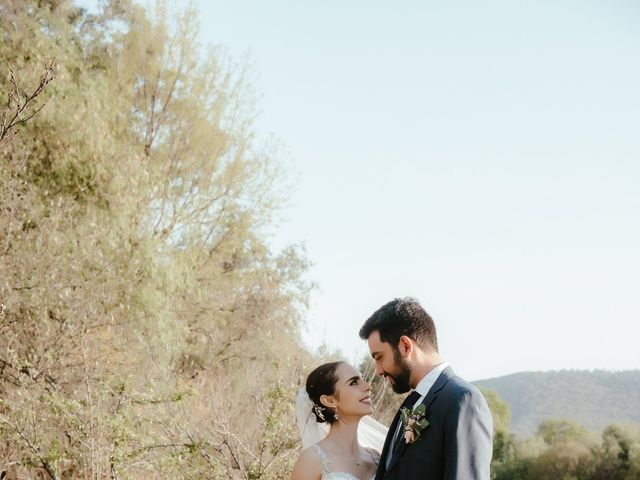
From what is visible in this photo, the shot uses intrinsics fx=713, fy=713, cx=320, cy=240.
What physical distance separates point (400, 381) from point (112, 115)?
8.31 meters

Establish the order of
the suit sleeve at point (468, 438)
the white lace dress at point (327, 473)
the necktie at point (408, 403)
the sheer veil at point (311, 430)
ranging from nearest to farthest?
the suit sleeve at point (468, 438) → the necktie at point (408, 403) → the white lace dress at point (327, 473) → the sheer veil at point (311, 430)

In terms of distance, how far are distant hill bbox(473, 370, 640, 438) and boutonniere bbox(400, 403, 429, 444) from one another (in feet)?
275

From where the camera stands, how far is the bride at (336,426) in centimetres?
389

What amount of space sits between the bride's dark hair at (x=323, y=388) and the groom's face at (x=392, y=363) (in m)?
1.10

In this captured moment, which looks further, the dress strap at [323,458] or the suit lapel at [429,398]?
the dress strap at [323,458]

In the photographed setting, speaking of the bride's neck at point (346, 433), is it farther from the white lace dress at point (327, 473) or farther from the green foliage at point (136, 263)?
the green foliage at point (136, 263)

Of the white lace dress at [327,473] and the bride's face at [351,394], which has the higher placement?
the bride's face at [351,394]

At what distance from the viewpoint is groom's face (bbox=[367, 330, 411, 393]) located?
304cm

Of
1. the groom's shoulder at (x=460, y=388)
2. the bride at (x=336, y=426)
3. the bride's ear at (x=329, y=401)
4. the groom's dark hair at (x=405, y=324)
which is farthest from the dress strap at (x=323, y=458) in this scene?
the groom's shoulder at (x=460, y=388)

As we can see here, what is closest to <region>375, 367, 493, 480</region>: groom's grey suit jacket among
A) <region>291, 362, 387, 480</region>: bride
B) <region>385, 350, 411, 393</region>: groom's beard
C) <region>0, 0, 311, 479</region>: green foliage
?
<region>385, 350, 411, 393</region>: groom's beard

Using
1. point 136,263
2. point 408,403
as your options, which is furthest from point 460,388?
point 136,263

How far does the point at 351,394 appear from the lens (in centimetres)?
405

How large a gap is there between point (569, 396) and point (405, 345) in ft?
328

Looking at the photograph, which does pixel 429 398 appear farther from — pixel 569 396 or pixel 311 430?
pixel 569 396
